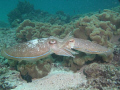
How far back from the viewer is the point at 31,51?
10.1ft

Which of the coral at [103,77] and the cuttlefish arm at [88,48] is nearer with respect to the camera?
the coral at [103,77]

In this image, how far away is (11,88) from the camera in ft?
13.6

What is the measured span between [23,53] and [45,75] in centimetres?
232

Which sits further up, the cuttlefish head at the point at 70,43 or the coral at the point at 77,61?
the cuttlefish head at the point at 70,43

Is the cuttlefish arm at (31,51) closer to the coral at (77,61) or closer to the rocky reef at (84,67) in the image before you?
the rocky reef at (84,67)

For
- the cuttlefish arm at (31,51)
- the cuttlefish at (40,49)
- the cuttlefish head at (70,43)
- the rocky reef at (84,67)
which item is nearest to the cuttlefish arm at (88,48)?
the cuttlefish head at (70,43)

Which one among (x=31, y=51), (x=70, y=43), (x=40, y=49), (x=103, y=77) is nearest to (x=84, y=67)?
(x=103, y=77)

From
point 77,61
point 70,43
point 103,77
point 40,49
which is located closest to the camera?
point 40,49

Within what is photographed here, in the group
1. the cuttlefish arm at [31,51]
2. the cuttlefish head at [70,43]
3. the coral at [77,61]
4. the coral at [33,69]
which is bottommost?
the coral at [33,69]

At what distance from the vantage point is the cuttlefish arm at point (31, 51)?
Result: 3.01m

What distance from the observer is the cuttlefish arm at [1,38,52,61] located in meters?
3.01

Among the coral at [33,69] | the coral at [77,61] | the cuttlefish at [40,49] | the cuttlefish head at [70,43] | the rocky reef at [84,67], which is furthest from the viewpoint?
the coral at [33,69]

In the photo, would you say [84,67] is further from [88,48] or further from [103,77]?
[88,48]

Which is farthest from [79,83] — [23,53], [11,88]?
[11,88]
